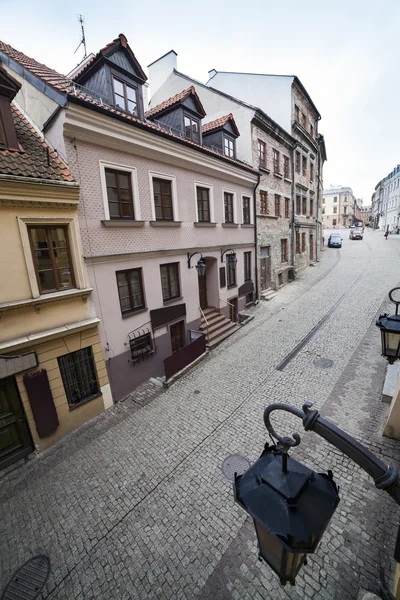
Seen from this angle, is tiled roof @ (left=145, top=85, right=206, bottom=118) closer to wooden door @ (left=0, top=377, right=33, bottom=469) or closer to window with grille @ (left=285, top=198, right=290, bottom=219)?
window with grille @ (left=285, top=198, right=290, bottom=219)

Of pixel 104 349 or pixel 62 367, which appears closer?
pixel 62 367

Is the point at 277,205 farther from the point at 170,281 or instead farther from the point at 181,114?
the point at 170,281

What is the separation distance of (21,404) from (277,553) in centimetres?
748

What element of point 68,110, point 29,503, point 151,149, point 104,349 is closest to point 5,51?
point 68,110

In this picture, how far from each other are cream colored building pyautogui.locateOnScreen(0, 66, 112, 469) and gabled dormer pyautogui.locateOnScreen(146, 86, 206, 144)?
5540 millimetres

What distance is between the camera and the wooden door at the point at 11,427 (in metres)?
6.95

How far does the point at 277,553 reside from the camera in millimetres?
2193

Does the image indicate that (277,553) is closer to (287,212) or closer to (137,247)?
(137,247)

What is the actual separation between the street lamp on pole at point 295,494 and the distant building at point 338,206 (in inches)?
3369

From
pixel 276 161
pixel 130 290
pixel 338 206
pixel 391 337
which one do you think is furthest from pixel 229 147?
pixel 338 206

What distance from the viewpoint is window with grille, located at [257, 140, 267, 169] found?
640 inches

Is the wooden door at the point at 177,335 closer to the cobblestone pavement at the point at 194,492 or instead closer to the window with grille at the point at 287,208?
the cobblestone pavement at the point at 194,492

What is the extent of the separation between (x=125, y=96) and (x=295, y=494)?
38.1 ft

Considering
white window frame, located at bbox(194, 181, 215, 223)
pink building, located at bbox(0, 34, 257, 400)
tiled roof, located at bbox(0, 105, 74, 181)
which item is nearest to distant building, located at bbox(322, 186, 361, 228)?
pink building, located at bbox(0, 34, 257, 400)
